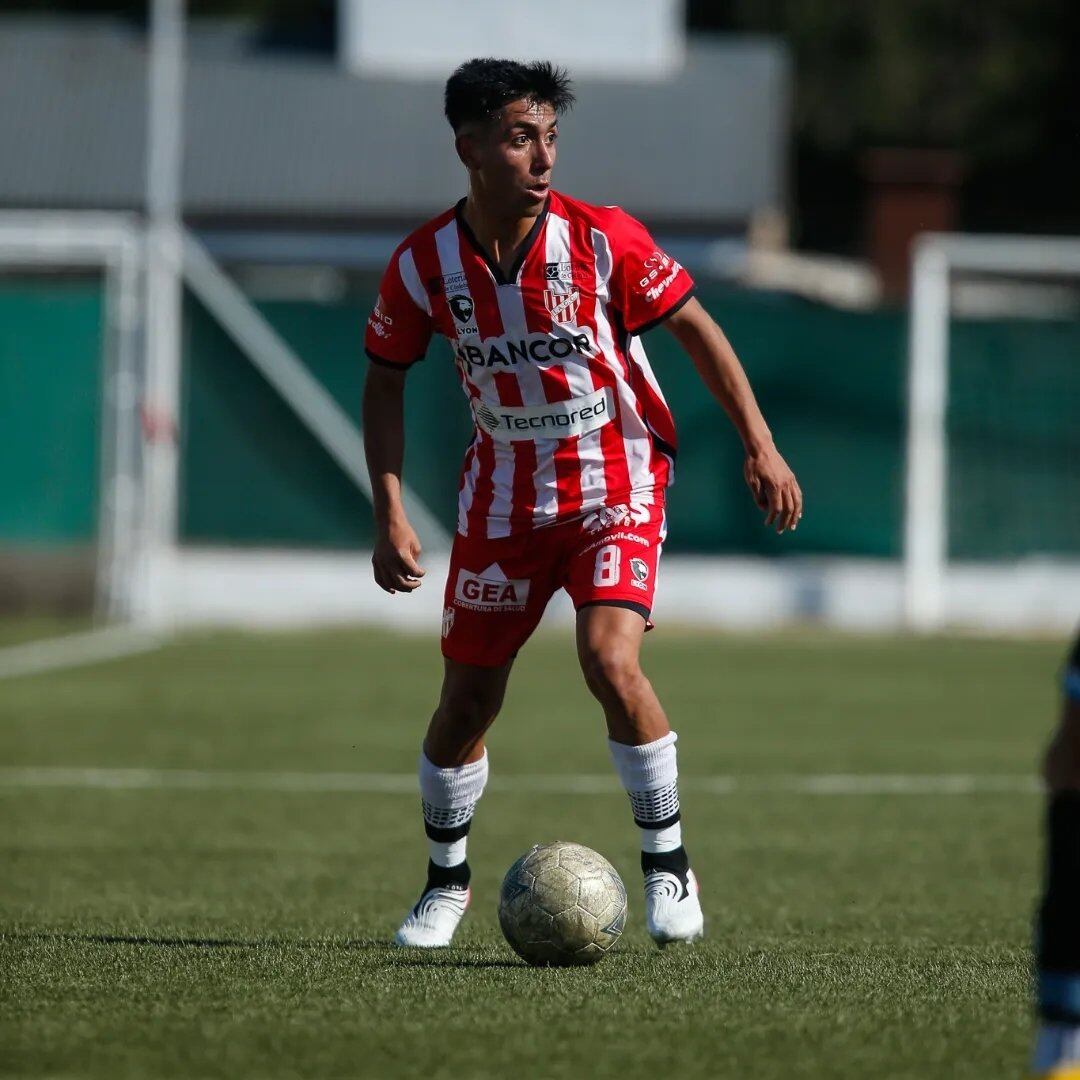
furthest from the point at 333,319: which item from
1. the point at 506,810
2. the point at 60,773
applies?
the point at 506,810

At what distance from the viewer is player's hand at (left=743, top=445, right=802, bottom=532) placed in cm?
511

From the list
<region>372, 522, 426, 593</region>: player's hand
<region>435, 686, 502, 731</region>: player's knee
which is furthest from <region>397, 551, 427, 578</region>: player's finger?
<region>435, 686, 502, 731</region>: player's knee

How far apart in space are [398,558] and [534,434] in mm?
504

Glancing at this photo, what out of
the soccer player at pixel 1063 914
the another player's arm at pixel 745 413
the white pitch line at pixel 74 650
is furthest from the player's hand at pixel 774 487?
the white pitch line at pixel 74 650

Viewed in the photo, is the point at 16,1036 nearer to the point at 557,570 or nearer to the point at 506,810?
the point at 557,570

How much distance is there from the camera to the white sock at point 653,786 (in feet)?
17.5

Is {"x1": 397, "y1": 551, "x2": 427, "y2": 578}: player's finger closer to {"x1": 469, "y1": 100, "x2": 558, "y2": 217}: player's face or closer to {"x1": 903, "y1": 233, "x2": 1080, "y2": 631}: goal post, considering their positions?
{"x1": 469, "y1": 100, "x2": 558, "y2": 217}: player's face

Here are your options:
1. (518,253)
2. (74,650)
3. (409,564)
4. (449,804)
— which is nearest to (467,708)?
(449,804)

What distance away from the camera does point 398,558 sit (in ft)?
17.3

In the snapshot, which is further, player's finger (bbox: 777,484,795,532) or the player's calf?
the player's calf

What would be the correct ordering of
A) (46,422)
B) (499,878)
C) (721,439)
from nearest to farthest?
(499,878) < (46,422) < (721,439)

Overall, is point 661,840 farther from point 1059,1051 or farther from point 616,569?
point 1059,1051

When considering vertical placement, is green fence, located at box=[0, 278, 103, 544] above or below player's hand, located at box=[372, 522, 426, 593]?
below

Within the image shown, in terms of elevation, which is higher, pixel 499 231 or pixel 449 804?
pixel 499 231
